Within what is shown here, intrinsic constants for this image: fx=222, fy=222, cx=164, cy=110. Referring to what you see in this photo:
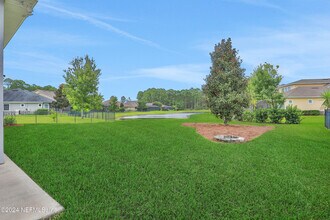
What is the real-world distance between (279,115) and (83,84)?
25870 millimetres

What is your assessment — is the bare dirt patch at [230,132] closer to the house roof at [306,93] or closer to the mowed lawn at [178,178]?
the mowed lawn at [178,178]

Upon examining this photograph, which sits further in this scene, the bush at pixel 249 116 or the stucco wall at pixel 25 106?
the stucco wall at pixel 25 106

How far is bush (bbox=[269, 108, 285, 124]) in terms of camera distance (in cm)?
2147

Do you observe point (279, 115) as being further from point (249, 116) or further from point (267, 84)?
point (267, 84)

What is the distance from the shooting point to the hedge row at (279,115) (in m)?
21.1

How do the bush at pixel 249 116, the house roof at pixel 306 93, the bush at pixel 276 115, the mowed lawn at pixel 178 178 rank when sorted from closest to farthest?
the mowed lawn at pixel 178 178 < the bush at pixel 276 115 < the bush at pixel 249 116 < the house roof at pixel 306 93

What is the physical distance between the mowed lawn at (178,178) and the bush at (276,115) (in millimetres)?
13817

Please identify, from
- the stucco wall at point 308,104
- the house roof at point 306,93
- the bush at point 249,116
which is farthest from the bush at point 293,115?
the house roof at point 306,93

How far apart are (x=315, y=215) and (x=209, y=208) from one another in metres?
1.64

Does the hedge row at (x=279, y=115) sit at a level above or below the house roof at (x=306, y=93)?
below

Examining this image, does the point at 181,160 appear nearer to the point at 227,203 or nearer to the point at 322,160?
the point at 227,203

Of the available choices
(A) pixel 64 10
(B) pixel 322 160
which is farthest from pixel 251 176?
(A) pixel 64 10

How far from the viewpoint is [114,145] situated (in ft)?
27.8

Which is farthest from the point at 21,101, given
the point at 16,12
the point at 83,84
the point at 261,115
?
the point at 16,12
